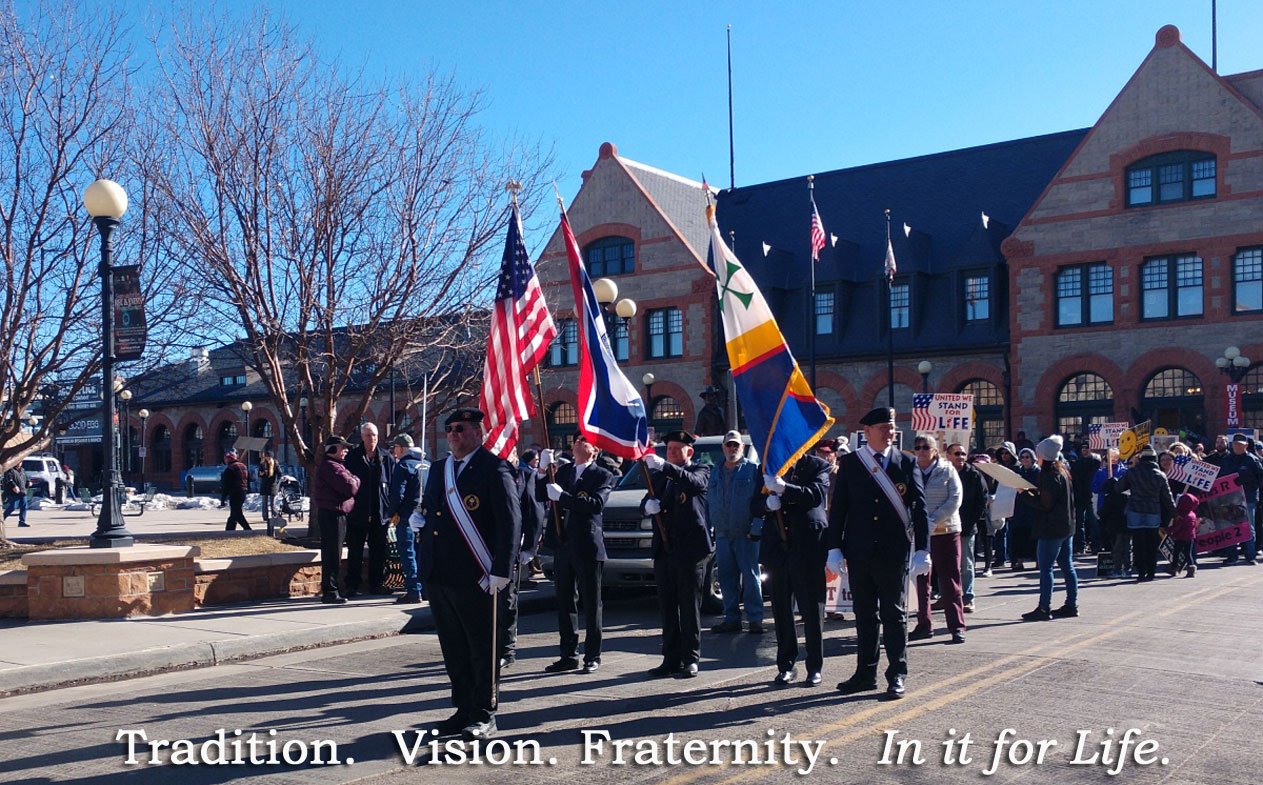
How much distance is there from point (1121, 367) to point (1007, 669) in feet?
84.2

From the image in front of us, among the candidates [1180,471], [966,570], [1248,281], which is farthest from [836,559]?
[1248,281]

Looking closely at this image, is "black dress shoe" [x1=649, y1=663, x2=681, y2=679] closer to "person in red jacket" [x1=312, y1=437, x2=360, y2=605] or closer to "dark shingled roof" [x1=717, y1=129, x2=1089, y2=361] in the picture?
"person in red jacket" [x1=312, y1=437, x2=360, y2=605]

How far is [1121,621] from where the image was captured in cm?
1176

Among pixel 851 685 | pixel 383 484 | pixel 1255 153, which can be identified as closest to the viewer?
pixel 851 685

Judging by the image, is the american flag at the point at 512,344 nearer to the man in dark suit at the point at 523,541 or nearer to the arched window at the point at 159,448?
the man in dark suit at the point at 523,541

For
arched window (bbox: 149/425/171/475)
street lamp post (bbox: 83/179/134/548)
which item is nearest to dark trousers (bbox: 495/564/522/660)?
street lamp post (bbox: 83/179/134/548)

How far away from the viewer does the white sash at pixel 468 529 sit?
6863 mm

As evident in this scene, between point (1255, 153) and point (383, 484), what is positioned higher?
point (1255, 153)

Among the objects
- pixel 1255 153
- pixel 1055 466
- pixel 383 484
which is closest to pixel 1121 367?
pixel 1255 153

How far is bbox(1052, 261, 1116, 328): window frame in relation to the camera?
3284 centimetres

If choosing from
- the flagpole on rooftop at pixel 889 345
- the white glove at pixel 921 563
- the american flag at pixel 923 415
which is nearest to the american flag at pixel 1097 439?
the american flag at pixel 923 415

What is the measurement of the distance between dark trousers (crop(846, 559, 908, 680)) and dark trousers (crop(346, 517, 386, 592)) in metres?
7.02

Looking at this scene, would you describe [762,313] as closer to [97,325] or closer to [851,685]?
[851,685]

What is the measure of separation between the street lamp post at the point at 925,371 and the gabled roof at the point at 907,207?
352 cm
